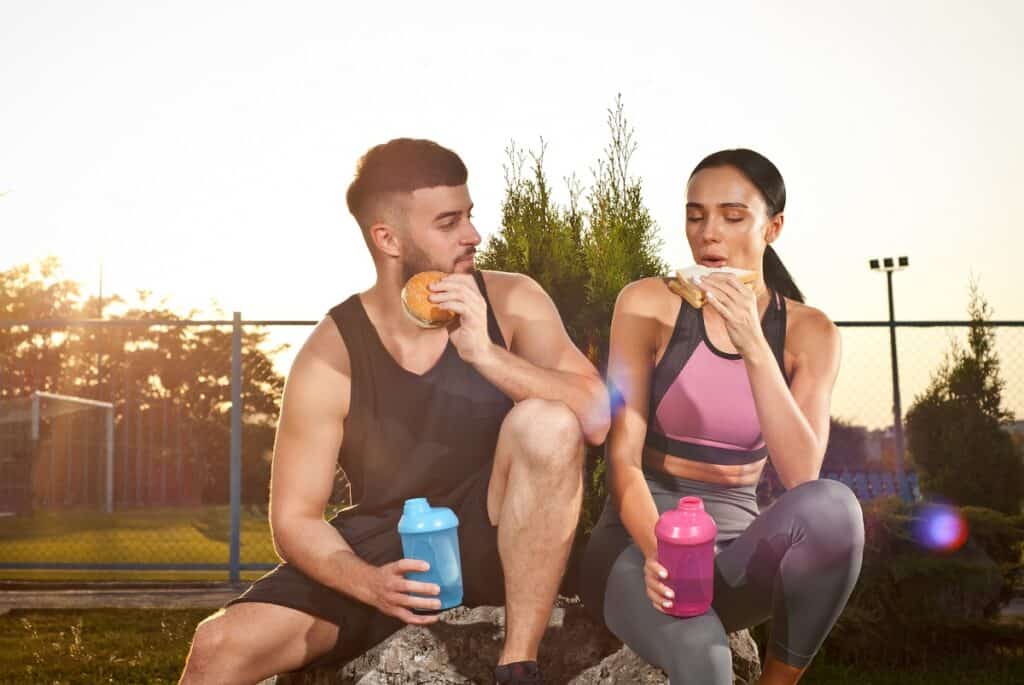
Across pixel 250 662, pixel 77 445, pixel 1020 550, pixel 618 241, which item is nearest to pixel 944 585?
pixel 1020 550

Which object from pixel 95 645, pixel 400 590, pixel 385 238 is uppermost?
pixel 385 238

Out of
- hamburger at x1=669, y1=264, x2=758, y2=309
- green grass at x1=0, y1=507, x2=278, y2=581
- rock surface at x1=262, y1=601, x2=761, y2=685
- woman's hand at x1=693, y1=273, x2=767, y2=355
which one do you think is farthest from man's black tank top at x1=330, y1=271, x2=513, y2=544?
green grass at x1=0, y1=507, x2=278, y2=581

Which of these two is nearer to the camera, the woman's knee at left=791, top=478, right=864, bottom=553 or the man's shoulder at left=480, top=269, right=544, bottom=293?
the woman's knee at left=791, top=478, right=864, bottom=553

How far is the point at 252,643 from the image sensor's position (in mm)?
3080

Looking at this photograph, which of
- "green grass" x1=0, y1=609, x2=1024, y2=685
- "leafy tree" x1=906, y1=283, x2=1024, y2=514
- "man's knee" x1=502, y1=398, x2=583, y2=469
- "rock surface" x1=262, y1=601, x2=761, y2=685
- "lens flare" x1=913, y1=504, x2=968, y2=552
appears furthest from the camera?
"leafy tree" x1=906, y1=283, x2=1024, y2=514

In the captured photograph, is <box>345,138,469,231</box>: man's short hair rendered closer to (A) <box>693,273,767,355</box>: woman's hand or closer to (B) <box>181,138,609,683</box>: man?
(B) <box>181,138,609,683</box>: man

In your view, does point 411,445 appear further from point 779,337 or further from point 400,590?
point 779,337

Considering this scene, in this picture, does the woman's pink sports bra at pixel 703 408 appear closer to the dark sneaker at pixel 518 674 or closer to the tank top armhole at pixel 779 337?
the tank top armhole at pixel 779 337

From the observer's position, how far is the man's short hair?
10.7 ft

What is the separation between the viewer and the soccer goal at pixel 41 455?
43.2 ft

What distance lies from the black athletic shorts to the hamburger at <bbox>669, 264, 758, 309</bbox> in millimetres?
802

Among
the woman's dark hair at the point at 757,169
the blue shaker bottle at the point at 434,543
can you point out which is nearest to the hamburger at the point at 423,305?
the blue shaker bottle at the point at 434,543

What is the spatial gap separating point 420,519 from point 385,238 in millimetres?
872

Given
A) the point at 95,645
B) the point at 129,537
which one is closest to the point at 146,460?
the point at 129,537
